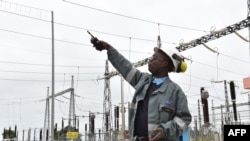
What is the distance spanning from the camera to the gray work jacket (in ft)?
8.84

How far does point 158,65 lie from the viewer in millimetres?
2957

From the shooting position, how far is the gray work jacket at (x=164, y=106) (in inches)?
106

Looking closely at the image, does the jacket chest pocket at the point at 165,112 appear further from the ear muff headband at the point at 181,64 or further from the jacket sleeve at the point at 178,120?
the ear muff headband at the point at 181,64

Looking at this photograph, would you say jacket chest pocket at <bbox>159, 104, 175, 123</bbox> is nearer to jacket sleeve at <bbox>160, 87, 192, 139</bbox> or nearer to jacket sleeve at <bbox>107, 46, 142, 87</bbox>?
jacket sleeve at <bbox>160, 87, 192, 139</bbox>

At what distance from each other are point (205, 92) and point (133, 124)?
70.7 feet

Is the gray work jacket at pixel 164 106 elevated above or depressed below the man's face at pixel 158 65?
below

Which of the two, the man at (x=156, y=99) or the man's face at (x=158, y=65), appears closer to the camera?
the man at (x=156, y=99)

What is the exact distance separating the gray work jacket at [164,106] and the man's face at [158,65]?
2.5 inches

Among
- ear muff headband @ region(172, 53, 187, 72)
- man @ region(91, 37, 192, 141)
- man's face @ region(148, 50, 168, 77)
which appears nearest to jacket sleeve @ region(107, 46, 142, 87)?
man @ region(91, 37, 192, 141)

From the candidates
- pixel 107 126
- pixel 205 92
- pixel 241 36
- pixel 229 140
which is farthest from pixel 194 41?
pixel 229 140

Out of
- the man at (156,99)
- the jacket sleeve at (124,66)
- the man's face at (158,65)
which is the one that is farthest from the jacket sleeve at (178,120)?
the jacket sleeve at (124,66)

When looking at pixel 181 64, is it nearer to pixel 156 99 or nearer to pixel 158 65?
pixel 158 65

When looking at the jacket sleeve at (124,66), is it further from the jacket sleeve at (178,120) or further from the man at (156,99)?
the jacket sleeve at (178,120)

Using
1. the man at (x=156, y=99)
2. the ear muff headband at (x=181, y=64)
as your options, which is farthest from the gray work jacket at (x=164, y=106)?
the ear muff headband at (x=181, y=64)
